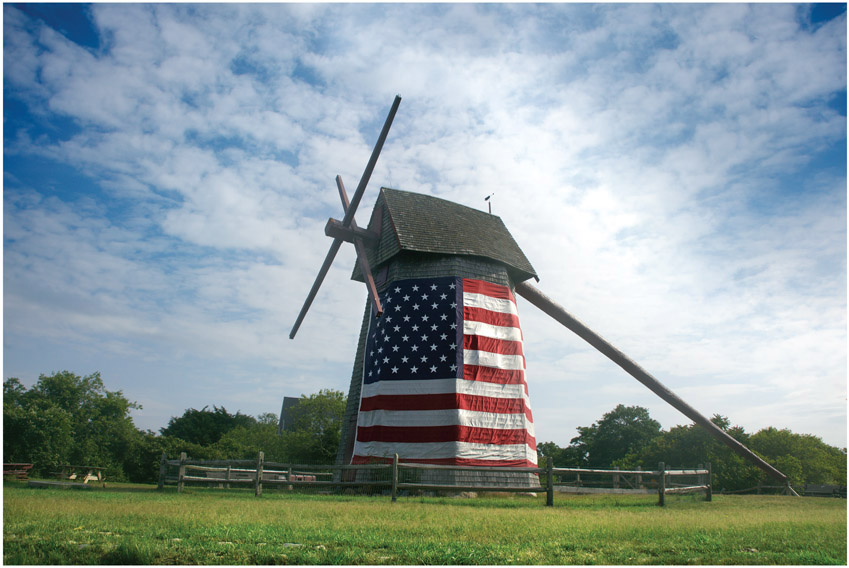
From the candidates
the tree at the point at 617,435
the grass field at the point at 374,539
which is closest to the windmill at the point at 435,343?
the grass field at the point at 374,539

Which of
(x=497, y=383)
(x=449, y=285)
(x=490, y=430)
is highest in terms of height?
(x=449, y=285)

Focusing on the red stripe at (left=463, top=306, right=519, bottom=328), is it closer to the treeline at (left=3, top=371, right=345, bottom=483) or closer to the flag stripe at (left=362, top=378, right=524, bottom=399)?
the flag stripe at (left=362, top=378, right=524, bottom=399)

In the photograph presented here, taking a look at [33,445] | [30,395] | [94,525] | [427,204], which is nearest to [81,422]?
[30,395]

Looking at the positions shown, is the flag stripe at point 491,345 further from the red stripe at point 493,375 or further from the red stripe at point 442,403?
the red stripe at point 442,403

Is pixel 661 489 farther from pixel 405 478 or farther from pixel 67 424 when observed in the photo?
pixel 67 424

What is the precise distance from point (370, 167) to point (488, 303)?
7.10m

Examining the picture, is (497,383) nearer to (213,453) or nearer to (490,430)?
(490,430)

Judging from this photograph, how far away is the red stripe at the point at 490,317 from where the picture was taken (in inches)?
714

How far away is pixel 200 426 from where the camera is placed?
4434cm

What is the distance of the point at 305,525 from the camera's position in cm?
680

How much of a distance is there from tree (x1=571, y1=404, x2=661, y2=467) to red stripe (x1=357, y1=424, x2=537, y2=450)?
134 ft

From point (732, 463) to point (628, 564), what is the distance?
30.0m

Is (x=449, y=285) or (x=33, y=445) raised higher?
(x=449, y=285)

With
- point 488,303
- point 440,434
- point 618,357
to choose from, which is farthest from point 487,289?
point 618,357
